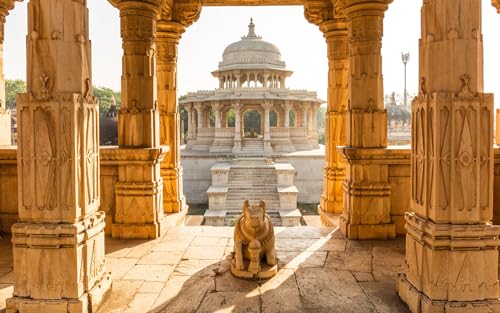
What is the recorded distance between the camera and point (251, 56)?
→ 3238 cm

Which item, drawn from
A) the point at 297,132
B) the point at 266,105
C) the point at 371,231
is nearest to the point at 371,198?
the point at 371,231

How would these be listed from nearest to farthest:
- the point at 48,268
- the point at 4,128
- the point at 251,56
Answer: the point at 48,268, the point at 4,128, the point at 251,56

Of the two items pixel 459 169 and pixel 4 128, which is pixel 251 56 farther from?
pixel 459 169

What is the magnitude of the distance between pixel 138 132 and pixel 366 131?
3628 millimetres

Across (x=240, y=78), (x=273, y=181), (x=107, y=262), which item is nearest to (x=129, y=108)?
(x=107, y=262)

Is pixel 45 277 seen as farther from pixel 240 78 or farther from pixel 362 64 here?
pixel 240 78

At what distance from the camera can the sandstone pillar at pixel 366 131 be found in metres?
6.21

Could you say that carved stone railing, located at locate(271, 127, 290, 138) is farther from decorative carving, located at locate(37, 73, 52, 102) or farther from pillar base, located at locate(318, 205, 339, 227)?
decorative carving, located at locate(37, 73, 52, 102)

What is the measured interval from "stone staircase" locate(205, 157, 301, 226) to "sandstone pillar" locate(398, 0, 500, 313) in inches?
516

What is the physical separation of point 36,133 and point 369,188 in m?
4.58

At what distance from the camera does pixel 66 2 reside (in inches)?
141

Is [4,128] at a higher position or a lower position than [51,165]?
higher

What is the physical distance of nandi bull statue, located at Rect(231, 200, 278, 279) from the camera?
455cm

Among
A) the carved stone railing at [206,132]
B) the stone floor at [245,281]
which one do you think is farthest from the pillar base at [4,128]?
the carved stone railing at [206,132]
